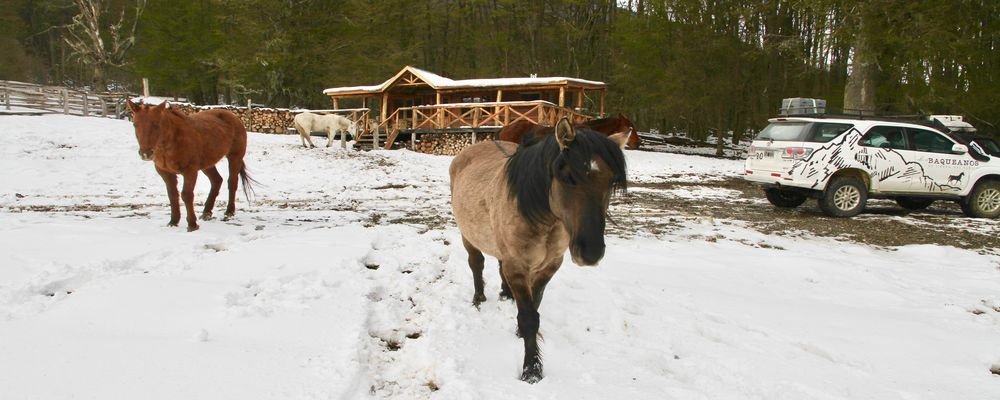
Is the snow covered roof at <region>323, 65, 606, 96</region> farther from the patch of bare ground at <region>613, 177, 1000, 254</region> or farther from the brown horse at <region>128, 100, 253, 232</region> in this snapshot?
the brown horse at <region>128, 100, 253, 232</region>

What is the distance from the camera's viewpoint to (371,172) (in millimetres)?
15500

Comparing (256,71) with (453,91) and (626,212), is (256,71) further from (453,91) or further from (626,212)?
(626,212)

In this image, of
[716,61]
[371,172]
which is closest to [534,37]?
[716,61]

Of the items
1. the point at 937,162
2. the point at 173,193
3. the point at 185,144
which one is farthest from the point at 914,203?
the point at 173,193

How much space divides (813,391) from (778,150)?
26.1 ft

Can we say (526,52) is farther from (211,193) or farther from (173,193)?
(173,193)

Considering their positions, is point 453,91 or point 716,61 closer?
point 453,91

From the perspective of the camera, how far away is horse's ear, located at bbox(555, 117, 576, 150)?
7.66ft

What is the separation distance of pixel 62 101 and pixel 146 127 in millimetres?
22999

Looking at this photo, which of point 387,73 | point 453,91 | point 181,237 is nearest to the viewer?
point 181,237

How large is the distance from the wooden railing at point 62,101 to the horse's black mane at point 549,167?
2445cm

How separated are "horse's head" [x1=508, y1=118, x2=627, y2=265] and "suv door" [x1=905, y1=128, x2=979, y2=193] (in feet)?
32.8

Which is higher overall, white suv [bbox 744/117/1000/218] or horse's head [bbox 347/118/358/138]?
horse's head [bbox 347/118/358/138]

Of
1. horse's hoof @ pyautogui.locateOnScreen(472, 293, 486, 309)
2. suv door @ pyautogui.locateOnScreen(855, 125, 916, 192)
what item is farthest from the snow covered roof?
horse's hoof @ pyautogui.locateOnScreen(472, 293, 486, 309)
